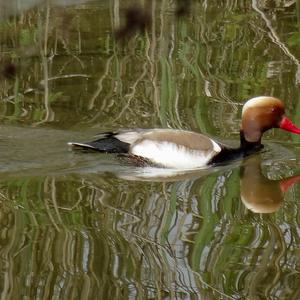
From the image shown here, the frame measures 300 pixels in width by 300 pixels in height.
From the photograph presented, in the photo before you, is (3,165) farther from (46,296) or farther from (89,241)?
(46,296)

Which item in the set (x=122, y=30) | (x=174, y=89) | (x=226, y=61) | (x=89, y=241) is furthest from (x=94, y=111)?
(x=122, y=30)

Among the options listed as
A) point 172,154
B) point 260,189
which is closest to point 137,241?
point 260,189

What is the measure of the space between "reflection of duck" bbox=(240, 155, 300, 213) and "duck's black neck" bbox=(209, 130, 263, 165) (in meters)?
0.15

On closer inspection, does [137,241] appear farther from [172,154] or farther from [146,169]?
[172,154]

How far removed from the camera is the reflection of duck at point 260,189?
690 cm

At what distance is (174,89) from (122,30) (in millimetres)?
6447

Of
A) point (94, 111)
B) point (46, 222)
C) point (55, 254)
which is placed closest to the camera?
point (55, 254)

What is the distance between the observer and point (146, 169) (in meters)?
7.92

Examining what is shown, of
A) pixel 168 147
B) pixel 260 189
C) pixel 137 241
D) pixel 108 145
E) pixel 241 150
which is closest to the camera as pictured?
pixel 137 241

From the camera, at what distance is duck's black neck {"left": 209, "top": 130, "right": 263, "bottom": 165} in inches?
317

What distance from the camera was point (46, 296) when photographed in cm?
500

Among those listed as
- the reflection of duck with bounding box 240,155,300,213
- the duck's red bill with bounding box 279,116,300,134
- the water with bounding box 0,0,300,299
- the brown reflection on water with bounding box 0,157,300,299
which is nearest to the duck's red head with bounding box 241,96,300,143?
the duck's red bill with bounding box 279,116,300,134

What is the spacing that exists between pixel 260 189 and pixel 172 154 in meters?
0.91

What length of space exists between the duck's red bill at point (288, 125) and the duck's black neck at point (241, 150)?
25 cm
